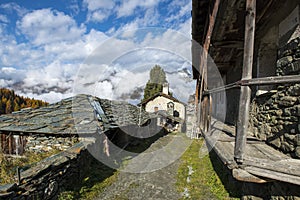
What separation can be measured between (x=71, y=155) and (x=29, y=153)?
3003mm

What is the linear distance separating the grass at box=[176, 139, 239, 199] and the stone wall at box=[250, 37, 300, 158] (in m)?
1.76

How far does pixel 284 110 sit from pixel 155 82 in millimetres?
35822

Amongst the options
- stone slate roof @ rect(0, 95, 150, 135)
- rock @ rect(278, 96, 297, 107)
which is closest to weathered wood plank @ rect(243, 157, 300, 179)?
rock @ rect(278, 96, 297, 107)

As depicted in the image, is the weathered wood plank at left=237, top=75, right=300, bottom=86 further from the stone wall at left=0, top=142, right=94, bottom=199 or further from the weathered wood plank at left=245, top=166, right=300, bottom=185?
the stone wall at left=0, top=142, right=94, bottom=199

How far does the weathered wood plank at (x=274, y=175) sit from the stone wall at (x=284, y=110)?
0.91m

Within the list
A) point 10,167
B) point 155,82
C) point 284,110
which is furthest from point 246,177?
point 155,82

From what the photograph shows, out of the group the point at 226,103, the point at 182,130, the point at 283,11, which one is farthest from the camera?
the point at 182,130

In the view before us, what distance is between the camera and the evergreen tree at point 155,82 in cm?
3591

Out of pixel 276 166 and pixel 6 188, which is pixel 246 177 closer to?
pixel 276 166

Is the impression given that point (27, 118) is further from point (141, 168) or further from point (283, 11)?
point (283, 11)

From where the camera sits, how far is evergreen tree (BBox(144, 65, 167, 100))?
3591cm

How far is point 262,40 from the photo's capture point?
4.49 m

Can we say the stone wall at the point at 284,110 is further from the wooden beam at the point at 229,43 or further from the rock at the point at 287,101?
the wooden beam at the point at 229,43

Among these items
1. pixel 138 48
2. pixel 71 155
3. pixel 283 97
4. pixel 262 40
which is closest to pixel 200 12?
pixel 262 40
